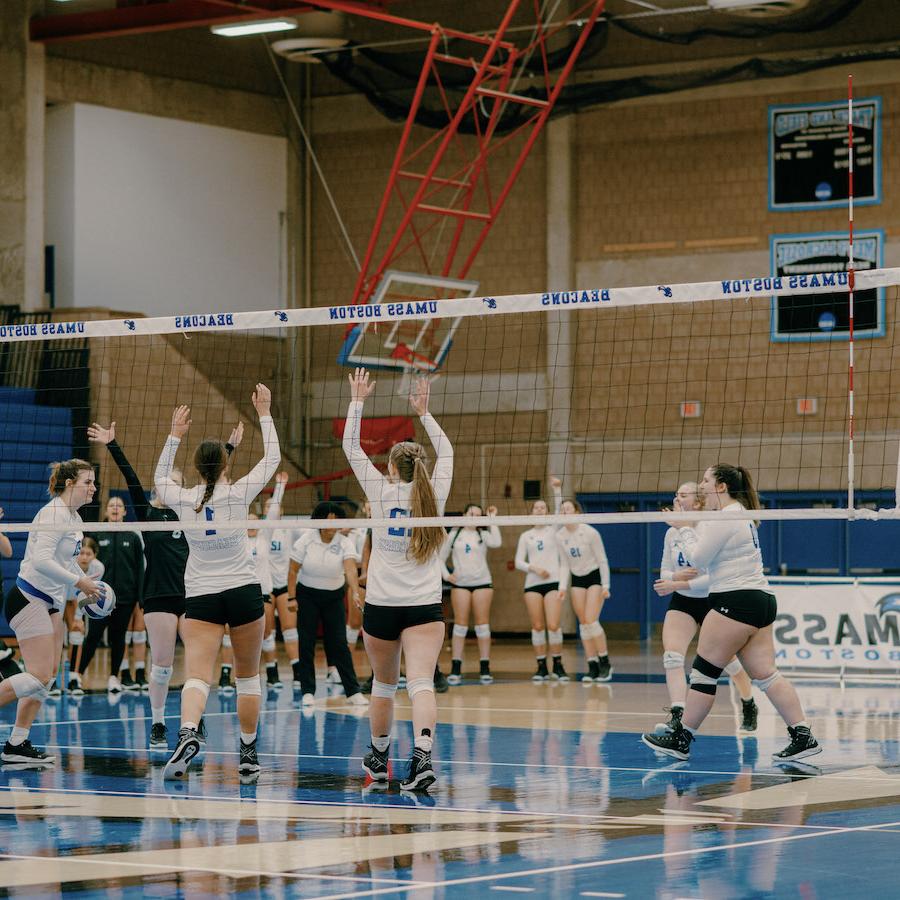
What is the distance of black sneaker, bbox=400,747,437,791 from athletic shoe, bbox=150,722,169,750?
2.90 metres

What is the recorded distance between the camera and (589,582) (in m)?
17.2

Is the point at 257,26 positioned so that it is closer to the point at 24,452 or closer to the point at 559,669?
the point at 24,452

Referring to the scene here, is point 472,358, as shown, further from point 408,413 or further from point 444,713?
point 444,713

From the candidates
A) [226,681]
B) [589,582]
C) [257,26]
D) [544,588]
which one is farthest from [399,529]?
[257,26]

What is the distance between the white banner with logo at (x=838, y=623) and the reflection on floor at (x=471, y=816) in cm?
390

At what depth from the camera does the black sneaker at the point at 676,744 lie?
34.4ft

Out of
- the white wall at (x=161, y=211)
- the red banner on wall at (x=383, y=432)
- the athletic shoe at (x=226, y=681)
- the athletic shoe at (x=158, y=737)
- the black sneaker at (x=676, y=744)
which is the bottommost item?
the athletic shoe at (x=226, y=681)

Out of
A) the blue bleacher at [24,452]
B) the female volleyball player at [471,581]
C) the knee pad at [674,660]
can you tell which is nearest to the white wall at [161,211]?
the blue bleacher at [24,452]

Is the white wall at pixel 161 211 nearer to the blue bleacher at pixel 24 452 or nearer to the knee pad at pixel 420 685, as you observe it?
the blue bleacher at pixel 24 452

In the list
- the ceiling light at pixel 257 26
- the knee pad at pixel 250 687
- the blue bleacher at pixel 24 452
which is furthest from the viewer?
the ceiling light at pixel 257 26

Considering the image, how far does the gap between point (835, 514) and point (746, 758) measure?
243 centimetres

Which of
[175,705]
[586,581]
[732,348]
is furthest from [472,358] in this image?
[175,705]

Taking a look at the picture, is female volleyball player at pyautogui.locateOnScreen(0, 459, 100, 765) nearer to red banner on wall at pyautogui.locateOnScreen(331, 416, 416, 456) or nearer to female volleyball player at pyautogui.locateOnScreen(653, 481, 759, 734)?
female volleyball player at pyautogui.locateOnScreen(653, 481, 759, 734)

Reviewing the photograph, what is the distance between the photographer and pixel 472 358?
24.3m
